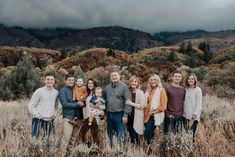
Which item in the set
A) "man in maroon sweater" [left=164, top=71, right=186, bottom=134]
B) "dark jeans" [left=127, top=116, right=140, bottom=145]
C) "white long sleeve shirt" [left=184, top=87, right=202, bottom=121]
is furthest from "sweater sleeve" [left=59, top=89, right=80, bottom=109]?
"white long sleeve shirt" [left=184, top=87, right=202, bottom=121]

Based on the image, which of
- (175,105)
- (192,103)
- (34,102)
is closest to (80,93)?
(34,102)

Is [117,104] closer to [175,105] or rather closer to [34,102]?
[175,105]

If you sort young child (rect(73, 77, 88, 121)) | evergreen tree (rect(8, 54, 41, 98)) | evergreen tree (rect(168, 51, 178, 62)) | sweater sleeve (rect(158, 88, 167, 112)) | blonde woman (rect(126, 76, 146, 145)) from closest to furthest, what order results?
sweater sleeve (rect(158, 88, 167, 112)), blonde woman (rect(126, 76, 146, 145)), young child (rect(73, 77, 88, 121)), evergreen tree (rect(8, 54, 41, 98)), evergreen tree (rect(168, 51, 178, 62))

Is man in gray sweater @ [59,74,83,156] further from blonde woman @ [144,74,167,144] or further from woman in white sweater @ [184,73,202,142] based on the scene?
woman in white sweater @ [184,73,202,142]

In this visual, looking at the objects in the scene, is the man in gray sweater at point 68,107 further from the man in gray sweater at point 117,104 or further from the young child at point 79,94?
the man in gray sweater at point 117,104

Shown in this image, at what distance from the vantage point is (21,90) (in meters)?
20.9

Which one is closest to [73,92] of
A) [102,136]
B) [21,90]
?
[102,136]

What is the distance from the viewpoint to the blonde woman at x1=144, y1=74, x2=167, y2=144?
658 cm

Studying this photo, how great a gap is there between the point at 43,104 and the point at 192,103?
249cm

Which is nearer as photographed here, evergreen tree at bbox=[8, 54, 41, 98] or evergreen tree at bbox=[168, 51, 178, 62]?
evergreen tree at bbox=[8, 54, 41, 98]

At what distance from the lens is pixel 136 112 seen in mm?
6828

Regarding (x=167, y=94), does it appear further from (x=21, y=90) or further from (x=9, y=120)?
(x=21, y=90)

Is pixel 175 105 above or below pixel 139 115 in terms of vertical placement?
above

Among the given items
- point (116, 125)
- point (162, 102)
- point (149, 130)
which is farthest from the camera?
point (116, 125)
